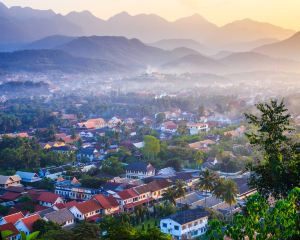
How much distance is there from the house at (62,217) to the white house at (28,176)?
286 inches

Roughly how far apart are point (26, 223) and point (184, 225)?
18.5ft

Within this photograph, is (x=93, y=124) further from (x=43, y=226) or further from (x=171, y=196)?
(x=43, y=226)

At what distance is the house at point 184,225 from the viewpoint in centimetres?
1803

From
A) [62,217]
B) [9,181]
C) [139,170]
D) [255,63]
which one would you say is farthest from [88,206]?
[255,63]

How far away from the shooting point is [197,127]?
146ft

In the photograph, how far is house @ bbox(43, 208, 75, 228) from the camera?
19.0 metres

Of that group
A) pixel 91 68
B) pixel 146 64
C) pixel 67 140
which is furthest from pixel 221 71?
pixel 67 140

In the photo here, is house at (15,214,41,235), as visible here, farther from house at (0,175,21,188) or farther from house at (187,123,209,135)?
house at (187,123,209,135)

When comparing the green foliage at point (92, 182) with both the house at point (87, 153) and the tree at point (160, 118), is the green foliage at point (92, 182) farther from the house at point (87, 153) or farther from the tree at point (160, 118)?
the tree at point (160, 118)

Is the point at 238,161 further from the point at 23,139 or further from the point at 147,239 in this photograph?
the point at 147,239

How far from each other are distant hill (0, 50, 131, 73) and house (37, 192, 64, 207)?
110 m

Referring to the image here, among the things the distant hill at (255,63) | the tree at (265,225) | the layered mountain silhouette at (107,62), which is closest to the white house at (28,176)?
the tree at (265,225)

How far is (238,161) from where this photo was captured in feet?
94.2

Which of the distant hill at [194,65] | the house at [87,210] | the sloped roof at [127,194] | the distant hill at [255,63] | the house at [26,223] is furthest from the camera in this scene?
the distant hill at [255,63]
